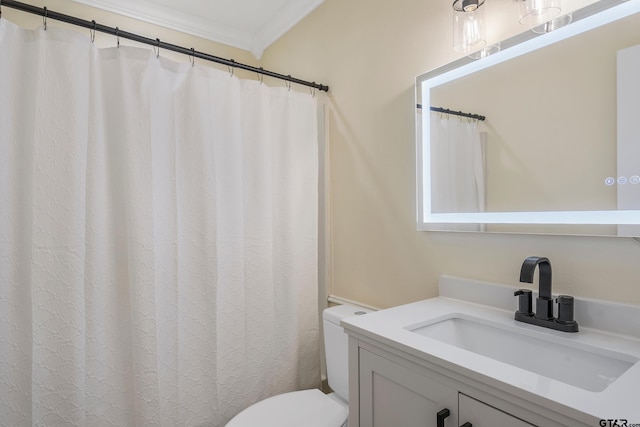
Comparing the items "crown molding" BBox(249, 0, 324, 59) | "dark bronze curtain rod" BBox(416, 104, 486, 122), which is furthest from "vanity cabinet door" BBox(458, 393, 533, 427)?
"crown molding" BBox(249, 0, 324, 59)

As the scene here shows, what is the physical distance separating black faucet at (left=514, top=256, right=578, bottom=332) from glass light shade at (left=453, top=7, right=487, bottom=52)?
76 centimetres

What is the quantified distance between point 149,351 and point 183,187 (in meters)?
0.68

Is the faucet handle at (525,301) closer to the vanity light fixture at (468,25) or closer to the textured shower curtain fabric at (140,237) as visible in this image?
the vanity light fixture at (468,25)

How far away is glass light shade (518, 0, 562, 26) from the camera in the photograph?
1.03 m

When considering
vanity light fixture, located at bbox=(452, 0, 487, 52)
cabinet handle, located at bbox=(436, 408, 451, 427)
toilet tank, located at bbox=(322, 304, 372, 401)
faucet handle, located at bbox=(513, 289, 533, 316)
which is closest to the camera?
cabinet handle, located at bbox=(436, 408, 451, 427)

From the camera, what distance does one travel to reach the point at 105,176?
1349mm

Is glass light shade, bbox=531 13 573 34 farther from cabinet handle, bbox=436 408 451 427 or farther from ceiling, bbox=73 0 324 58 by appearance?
ceiling, bbox=73 0 324 58

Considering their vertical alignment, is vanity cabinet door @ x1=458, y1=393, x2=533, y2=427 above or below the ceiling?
below

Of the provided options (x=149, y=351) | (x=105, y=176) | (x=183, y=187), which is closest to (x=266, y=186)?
(x=183, y=187)

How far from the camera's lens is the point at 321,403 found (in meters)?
1.47

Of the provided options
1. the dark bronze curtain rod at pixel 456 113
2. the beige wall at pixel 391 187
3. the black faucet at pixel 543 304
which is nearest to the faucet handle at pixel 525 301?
the black faucet at pixel 543 304

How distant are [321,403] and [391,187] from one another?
0.98 meters

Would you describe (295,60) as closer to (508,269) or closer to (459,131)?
(459,131)

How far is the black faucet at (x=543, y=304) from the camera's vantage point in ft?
3.05
